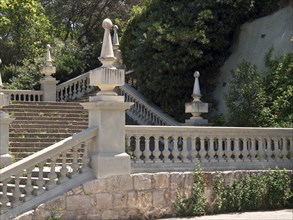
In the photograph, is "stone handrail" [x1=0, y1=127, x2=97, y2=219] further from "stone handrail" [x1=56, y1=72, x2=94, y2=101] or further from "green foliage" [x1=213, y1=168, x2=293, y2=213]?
"stone handrail" [x1=56, y1=72, x2=94, y2=101]

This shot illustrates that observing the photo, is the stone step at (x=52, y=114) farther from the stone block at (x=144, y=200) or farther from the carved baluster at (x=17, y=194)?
the carved baluster at (x=17, y=194)

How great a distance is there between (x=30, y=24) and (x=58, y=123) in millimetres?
14002

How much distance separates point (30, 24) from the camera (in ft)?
96.4

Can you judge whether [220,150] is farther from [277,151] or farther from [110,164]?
[110,164]

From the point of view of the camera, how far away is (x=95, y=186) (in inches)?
405

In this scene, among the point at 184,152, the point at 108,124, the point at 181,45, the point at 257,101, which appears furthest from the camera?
the point at 181,45

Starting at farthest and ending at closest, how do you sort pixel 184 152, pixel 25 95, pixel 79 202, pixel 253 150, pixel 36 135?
pixel 25 95
pixel 36 135
pixel 253 150
pixel 184 152
pixel 79 202

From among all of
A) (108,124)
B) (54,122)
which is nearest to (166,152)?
(108,124)

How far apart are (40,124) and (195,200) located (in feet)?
21.9

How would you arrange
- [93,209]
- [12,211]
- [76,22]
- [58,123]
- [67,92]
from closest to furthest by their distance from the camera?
[12,211], [93,209], [58,123], [67,92], [76,22]

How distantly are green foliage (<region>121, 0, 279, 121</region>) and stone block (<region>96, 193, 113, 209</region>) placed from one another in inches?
313

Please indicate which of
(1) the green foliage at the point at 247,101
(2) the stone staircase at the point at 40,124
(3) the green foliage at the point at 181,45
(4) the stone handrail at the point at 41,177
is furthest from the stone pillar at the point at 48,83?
(4) the stone handrail at the point at 41,177

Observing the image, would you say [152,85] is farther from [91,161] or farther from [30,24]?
[30,24]

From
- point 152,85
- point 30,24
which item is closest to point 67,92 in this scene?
point 152,85
